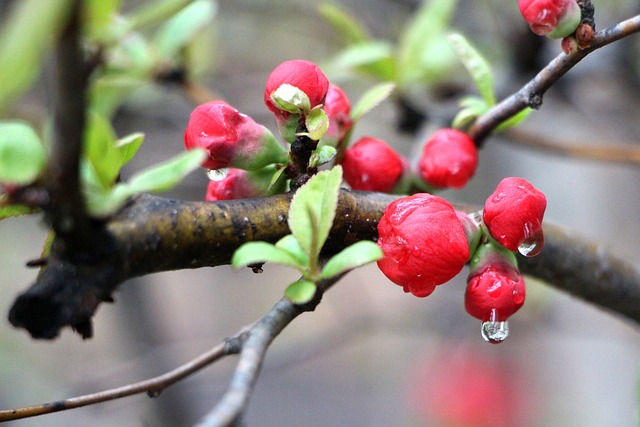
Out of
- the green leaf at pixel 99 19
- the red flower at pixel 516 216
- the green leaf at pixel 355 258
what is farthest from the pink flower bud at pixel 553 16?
the green leaf at pixel 99 19

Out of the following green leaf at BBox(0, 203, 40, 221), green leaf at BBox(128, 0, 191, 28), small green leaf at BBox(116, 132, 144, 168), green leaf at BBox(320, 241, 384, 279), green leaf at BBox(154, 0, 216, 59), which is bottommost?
green leaf at BBox(154, 0, 216, 59)

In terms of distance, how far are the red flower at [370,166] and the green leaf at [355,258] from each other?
197 mm

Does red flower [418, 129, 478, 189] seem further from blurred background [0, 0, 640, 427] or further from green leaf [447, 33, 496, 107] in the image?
blurred background [0, 0, 640, 427]

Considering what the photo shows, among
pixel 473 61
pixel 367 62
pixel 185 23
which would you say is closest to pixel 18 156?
pixel 473 61

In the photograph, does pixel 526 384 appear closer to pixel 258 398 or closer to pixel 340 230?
pixel 258 398

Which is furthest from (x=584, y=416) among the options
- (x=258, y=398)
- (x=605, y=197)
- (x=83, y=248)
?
(x=83, y=248)

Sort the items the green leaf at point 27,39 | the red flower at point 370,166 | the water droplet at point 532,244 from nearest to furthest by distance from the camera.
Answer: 1. the green leaf at point 27,39
2. the water droplet at point 532,244
3. the red flower at point 370,166

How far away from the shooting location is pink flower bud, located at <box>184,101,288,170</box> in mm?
607

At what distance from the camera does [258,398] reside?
3.58m

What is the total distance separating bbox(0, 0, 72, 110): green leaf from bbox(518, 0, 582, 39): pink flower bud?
1.30 feet

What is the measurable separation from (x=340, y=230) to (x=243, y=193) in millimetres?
99

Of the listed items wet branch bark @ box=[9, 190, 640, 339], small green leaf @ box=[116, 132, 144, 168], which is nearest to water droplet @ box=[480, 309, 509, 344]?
wet branch bark @ box=[9, 190, 640, 339]

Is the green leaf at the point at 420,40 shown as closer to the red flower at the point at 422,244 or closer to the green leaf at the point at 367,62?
the green leaf at the point at 367,62

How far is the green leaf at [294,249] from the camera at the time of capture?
1.80 ft
